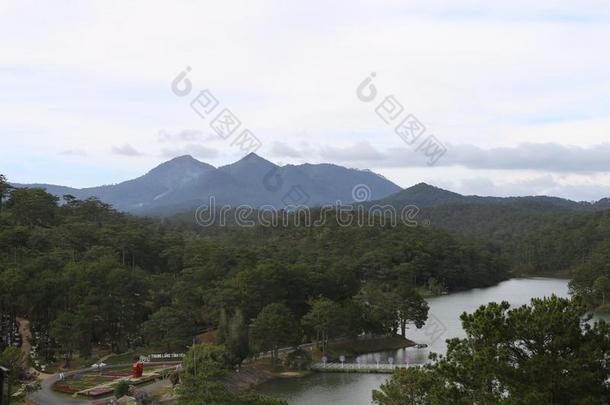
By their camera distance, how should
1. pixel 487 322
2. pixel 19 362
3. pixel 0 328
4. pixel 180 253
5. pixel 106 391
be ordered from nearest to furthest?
pixel 487 322 → pixel 19 362 → pixel 106 391 → pixel 0 328 → pixel 180 253

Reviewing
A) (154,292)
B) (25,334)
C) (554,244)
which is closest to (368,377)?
(154,292)

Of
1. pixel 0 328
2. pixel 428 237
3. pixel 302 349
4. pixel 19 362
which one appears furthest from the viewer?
pixel 428 237

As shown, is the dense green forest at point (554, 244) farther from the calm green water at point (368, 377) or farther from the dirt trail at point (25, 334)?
the dirt trail at point (25, 334)

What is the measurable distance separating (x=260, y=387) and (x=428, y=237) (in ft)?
147

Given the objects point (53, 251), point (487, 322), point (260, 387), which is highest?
point (53, 251)

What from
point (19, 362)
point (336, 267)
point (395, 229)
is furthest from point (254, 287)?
point (395, 229)

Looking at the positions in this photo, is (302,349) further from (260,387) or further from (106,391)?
(106,391)

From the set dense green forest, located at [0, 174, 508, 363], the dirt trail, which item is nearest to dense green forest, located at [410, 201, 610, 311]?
dense green forest, located at [0, 174, 508, 363]

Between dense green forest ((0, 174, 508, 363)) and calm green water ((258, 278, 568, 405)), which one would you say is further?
dense green forest ((0, 174, 508, 363))

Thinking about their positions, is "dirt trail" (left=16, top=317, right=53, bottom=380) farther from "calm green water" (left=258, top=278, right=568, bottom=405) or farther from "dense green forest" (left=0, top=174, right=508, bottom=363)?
"calm green water" (left=258, top=278, right=568, bottom=405)

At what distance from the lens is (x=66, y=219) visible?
49.2 meters

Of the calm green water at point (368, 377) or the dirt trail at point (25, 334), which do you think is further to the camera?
the dirt trail at point (25, 334)

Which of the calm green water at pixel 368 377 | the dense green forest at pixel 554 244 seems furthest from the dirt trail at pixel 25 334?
the dense green forest at pixel 554 244

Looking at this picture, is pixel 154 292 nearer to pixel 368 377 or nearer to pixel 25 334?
pixel 25 334
